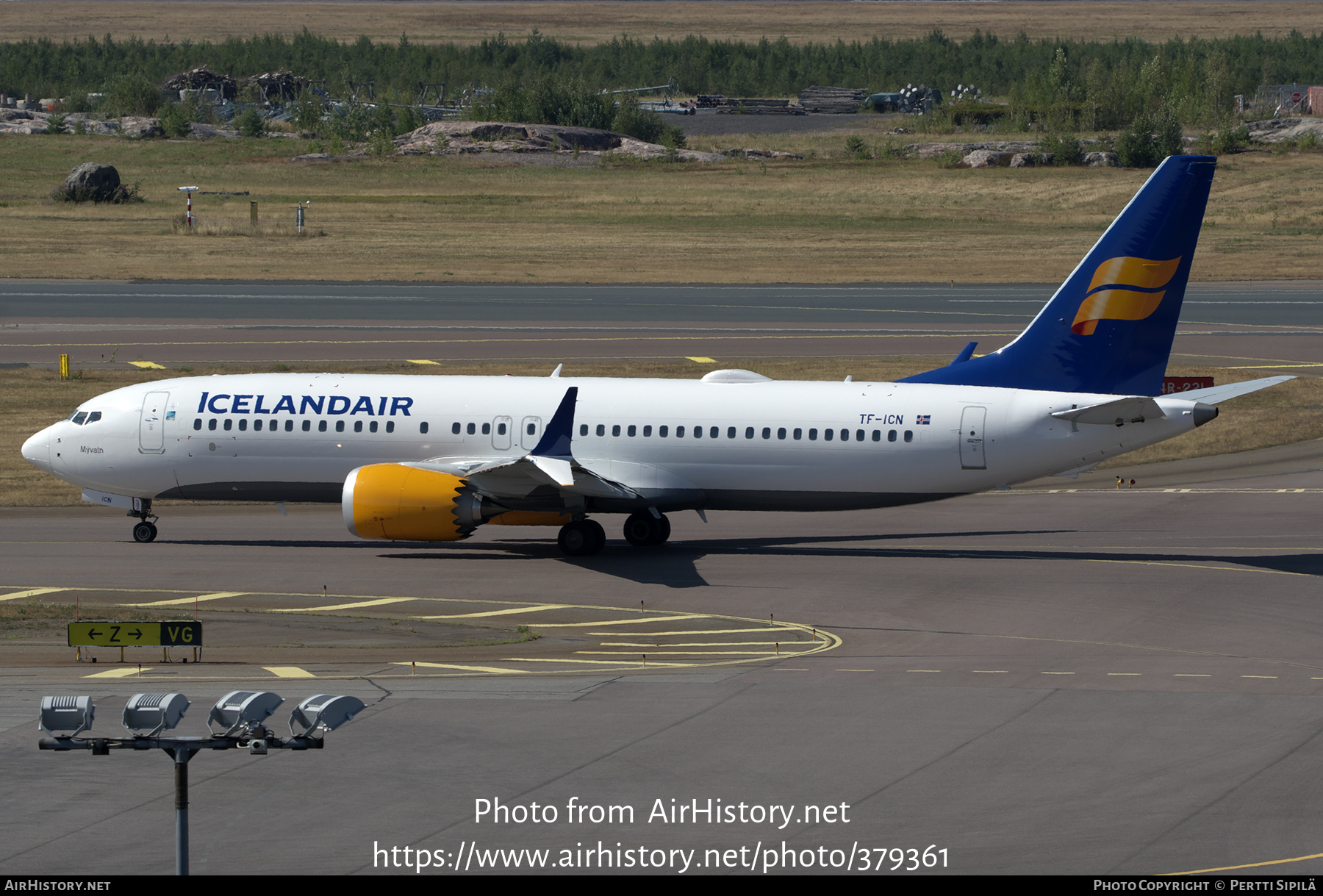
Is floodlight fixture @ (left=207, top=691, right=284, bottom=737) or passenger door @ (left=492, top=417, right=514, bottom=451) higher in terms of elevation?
floodlight fixture @ (left=207, top=691, right=284, bottom=737)

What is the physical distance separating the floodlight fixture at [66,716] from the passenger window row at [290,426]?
27.8 meters

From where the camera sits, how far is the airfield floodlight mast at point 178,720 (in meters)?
15.1

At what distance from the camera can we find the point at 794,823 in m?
21.4

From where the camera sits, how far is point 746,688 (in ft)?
95.7

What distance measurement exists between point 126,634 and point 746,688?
10.5 metres

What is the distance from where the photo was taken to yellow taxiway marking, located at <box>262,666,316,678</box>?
97.4 feet

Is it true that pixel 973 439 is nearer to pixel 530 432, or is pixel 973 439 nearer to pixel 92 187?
pixel 530 432

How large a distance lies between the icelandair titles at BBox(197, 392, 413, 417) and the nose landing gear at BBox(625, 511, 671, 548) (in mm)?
6599

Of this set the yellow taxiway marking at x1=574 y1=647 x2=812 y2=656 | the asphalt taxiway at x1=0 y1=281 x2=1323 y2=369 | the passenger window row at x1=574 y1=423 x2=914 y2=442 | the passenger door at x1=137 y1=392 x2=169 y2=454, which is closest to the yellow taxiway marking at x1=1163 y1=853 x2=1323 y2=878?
the yellow taxiway marking at x1=574 y1=647 x2=812 y2=656

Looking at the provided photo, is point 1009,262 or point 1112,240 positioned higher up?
point 1112,240

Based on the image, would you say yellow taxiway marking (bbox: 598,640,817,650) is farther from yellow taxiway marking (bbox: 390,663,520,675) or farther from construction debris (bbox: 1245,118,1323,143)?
construction debris (bbox: 1245,118,1323,143)

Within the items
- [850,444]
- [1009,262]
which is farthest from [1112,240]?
[1009,262]

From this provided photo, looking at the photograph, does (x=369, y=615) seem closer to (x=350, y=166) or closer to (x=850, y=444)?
(x=850, y=444)

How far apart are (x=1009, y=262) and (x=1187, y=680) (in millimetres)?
84541
